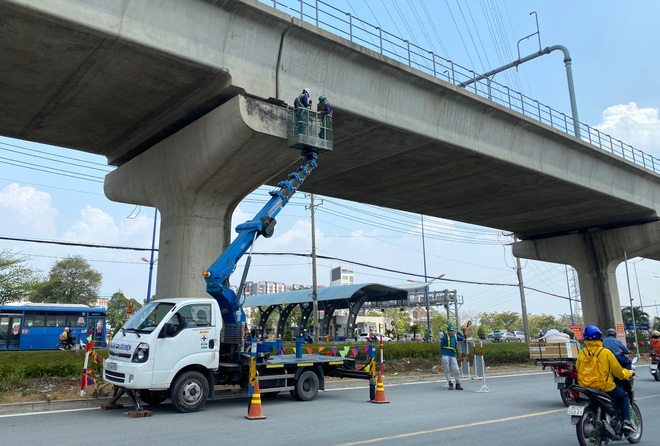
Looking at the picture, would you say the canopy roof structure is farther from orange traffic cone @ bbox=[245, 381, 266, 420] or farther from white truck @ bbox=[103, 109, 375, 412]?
orange traffic cone @ bbox=[245, 381, 266, 420]

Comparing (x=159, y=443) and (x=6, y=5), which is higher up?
(x=6, y=5)

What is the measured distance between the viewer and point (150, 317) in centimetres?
1052

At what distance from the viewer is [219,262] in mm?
11422

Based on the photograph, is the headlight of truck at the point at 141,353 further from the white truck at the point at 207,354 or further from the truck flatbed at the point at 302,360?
the truck flatbed at the point at 302,360

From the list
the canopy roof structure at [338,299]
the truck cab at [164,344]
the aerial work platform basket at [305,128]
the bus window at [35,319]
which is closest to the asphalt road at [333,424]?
the truck cab at [164,344]

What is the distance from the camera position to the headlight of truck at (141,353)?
9734 mm

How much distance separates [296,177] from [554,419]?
7841 millimetres

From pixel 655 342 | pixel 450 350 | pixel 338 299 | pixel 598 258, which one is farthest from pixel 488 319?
pixel 450 350

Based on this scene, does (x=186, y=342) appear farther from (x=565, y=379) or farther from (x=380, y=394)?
(x=565, y=379)

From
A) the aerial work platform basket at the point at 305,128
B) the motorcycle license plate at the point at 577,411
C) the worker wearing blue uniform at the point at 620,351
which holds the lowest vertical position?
the motorcycle license plate at the point at 577,411

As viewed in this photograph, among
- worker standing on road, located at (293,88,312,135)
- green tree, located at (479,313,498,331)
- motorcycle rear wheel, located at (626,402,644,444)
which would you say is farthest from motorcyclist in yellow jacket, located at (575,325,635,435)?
green tree, located at (479,313,498,331)

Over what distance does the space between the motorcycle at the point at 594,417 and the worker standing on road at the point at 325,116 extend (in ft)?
30.0

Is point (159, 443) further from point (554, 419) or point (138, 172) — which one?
point (138, 172)

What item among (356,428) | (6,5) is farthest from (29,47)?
(356,428)
